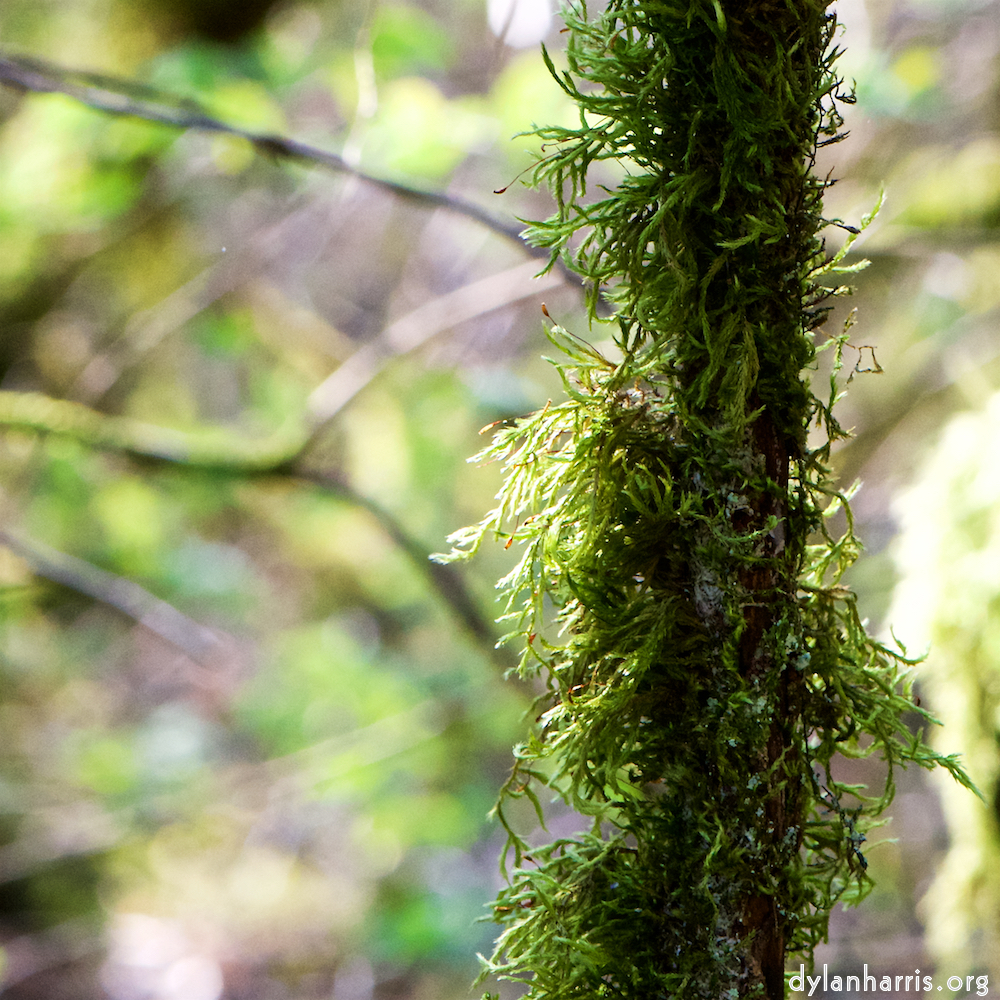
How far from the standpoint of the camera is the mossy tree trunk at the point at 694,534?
0.48m

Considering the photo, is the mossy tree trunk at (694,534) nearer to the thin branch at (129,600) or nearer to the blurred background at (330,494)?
the blurred background at (330,494)

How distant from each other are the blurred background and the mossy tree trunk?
71 cm

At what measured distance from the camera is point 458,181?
336 cm

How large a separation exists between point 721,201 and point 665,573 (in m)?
0.24

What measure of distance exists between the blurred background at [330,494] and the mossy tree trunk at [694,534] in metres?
0.71

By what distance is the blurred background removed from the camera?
63.7 inches

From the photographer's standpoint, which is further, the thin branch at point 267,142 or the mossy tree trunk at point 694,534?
the thin branch at point 267,142

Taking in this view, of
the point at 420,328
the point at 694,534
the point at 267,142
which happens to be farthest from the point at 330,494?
the point at 694,534

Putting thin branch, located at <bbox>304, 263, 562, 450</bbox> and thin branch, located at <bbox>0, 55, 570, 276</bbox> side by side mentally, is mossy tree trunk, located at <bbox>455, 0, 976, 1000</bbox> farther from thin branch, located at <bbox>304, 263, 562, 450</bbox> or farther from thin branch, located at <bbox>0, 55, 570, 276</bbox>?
thin branch, located at <bbox>304, 263, 562, 450</bbox>

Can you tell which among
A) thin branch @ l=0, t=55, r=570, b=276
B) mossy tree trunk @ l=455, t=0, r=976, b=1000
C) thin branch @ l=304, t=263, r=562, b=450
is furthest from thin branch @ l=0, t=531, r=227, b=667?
mossy tree trunk @ l=455, t=0, r=976, b=1000

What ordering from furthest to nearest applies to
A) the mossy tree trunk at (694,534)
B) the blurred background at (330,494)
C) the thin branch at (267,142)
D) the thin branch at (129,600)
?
the thin branch at (129,600) < the blurred background at (330,494) < the thin branch at (267,142) < the mossy tree trunk at (694,534)

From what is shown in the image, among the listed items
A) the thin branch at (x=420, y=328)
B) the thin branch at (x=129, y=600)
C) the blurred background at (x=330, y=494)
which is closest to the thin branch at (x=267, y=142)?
the blurred background at (x=330, y=494)

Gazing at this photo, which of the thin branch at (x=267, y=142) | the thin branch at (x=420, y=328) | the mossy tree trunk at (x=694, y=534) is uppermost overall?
the thin branch at (x=420, y=328)

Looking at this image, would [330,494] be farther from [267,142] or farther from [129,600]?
[267,142]
